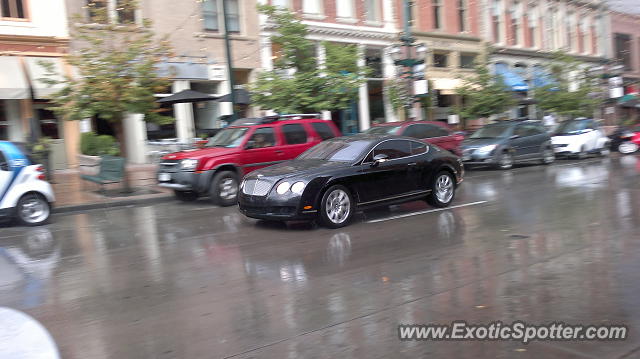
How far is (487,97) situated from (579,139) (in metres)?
5.28

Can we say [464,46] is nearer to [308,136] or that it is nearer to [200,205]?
[308,136]

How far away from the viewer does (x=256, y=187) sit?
9.17 meters

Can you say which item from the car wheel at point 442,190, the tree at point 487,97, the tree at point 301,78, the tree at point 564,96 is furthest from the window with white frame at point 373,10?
the car wheel at point 442,190

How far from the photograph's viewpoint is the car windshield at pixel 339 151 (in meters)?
9.67

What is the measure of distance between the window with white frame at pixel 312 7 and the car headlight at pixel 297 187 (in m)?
18.5

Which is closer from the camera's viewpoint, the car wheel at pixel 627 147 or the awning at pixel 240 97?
the awning at pixel 240 97

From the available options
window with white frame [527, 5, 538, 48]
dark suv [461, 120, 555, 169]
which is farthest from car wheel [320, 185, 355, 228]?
window with white frame [527, 5, 538, 48]

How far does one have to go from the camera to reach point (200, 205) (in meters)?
13.0

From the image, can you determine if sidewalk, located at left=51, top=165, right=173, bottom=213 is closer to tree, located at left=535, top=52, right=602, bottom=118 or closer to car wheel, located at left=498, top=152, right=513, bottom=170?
car wheel, located at left=498, top=152, right=513, bottom=170

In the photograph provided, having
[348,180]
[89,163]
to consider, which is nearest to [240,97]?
[89,163]

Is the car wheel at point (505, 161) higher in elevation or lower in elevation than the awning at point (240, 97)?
lower

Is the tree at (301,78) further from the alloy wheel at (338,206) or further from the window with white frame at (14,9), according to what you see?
the alloy wheel at (338,206)

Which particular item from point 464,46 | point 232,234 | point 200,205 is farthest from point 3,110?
point 464,46

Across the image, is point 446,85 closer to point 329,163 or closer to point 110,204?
point 110,204
